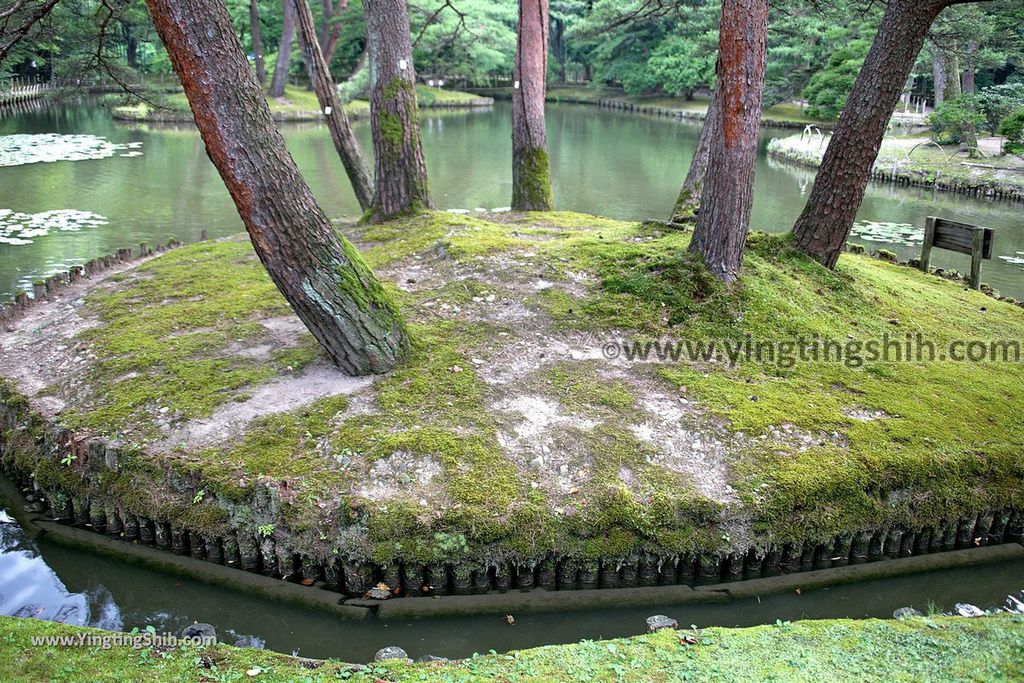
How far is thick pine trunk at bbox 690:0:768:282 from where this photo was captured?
627 centimetres

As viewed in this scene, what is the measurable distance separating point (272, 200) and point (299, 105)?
31489mm

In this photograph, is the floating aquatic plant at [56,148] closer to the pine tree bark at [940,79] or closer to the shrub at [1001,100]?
the shrub at [1001,100]

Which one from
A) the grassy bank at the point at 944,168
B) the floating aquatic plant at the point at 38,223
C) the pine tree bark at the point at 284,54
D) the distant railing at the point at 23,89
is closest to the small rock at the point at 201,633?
the floating aquatic plant at the point at 38,223

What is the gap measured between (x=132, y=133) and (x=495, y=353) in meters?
25.7

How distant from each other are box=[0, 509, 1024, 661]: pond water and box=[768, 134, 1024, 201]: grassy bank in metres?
17.6

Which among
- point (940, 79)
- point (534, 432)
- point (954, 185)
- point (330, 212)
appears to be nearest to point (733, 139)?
point (534, 432)

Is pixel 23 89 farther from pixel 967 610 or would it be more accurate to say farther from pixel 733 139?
pixel 967 610

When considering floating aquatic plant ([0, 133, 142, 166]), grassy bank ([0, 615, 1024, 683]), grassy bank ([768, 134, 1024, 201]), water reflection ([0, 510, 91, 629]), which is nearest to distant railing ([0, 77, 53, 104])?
floating aquatic plant ([0, 133, 142, 166])

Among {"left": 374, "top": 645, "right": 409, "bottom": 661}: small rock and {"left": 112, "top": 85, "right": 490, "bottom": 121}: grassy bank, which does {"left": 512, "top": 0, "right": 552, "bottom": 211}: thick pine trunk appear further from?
→ {"left": 112, "top": 85, "right": 490, "bottom": 121}: grassy bank

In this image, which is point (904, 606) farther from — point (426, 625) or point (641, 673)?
point (426, 625)

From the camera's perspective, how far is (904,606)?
185 inches

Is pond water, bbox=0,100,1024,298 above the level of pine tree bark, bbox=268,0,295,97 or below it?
below

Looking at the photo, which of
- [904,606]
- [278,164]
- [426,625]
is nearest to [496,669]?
[426,625]

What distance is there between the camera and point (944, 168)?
67.5 ft
